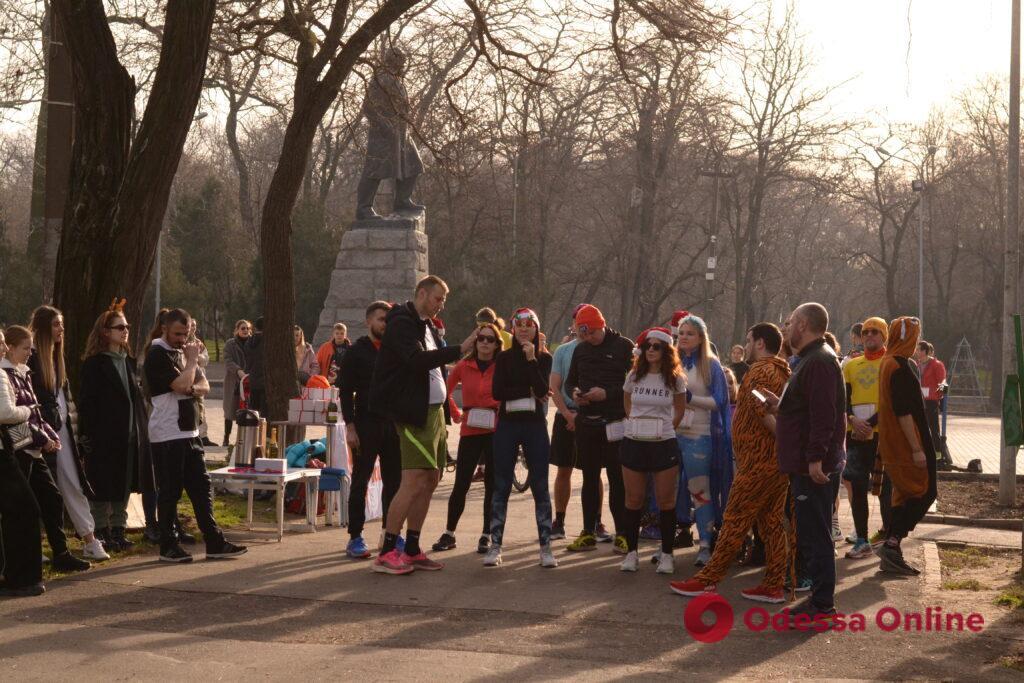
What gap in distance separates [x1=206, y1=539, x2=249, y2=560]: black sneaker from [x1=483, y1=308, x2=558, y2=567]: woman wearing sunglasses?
1810mm

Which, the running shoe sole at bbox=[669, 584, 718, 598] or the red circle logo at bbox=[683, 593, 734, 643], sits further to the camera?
the running shoe sole at bbox=[669, 584, 718, 598]

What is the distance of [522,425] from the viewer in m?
9.38

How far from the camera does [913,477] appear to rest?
9.22m

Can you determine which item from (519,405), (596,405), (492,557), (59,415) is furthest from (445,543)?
(59,415)

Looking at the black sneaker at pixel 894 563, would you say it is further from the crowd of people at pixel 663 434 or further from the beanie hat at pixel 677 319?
the beanie hat at pixel 677 319

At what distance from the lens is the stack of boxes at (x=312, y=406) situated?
11.7 metres

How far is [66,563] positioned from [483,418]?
298cm

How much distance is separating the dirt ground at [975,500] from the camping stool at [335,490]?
20.1ft

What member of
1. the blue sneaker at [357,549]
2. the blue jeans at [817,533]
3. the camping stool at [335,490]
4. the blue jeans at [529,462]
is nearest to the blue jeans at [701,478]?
the blue jeans at [529,462]

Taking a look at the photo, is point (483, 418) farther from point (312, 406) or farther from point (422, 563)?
point (312, 406)

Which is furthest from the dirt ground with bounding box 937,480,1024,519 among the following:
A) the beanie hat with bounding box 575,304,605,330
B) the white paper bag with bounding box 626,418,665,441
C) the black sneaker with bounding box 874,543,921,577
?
the white paper bag with bounding box 626,418,665,441

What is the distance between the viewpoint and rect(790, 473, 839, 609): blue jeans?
24.7 feet

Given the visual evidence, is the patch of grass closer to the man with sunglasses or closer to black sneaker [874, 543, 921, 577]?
black sneaker [874, 543, 921, 577]

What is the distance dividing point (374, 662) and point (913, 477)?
452 centimetres
